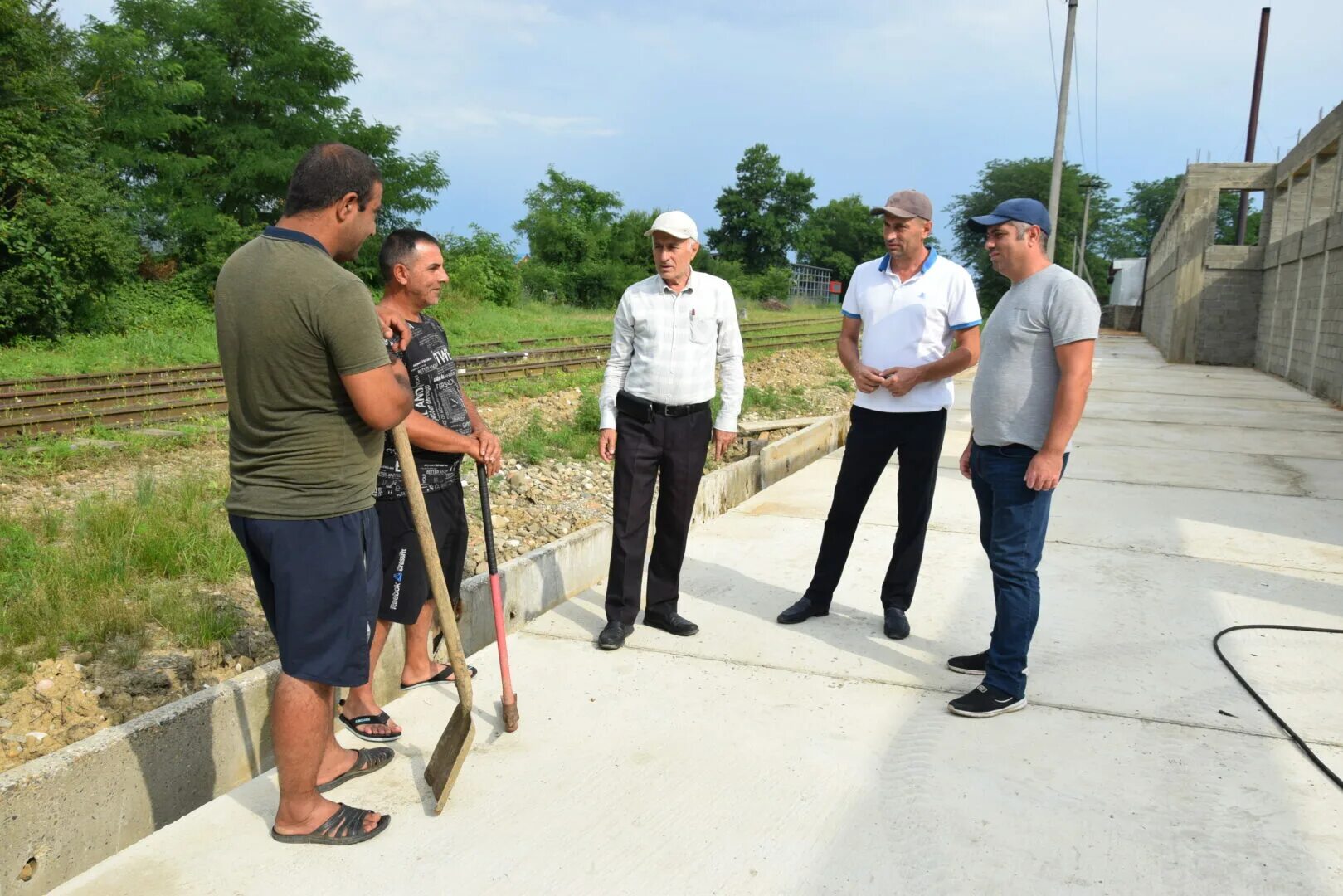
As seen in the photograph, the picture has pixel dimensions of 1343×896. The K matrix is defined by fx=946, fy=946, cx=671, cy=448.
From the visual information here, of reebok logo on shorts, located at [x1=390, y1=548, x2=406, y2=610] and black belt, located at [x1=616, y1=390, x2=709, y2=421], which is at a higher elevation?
black belt, located at [x1=616, y1=390, x2=709, y2=421]

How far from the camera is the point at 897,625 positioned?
14.1ft

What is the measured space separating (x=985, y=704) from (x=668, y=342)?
1.98 metres

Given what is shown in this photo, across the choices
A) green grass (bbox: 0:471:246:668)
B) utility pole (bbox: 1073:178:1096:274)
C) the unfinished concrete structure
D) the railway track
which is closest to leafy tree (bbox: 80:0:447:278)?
the railway track

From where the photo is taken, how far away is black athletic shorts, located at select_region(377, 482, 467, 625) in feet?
11.1

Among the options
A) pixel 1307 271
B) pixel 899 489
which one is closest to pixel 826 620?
pixel 899 489

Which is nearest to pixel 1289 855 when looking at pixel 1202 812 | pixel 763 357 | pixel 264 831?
pixel 1202 812

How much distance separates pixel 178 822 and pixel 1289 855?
3.13 m

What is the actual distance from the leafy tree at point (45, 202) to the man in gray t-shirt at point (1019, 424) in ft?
54.7

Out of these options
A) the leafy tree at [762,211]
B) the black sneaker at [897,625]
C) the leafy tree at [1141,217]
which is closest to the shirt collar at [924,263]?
the black sneaker at [897,625]

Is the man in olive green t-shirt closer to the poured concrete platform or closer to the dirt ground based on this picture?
the poured concrete platform

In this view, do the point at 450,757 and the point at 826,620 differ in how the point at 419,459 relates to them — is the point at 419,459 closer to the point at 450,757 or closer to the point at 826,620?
the point at 450,757

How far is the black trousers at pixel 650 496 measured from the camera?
4234 millimetres

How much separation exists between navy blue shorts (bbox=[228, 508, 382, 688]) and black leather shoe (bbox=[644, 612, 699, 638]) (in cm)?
192

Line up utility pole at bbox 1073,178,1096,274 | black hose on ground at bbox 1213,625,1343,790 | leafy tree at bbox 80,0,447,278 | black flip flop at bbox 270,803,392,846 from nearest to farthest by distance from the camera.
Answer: black flip flop at bbox 270,803,392,846 → black hose on ground at bbox 1213,625,1343,790 → leafy tree at bbox 80,0,447,278 → utility pole at bbox 1073,178,1096,274
